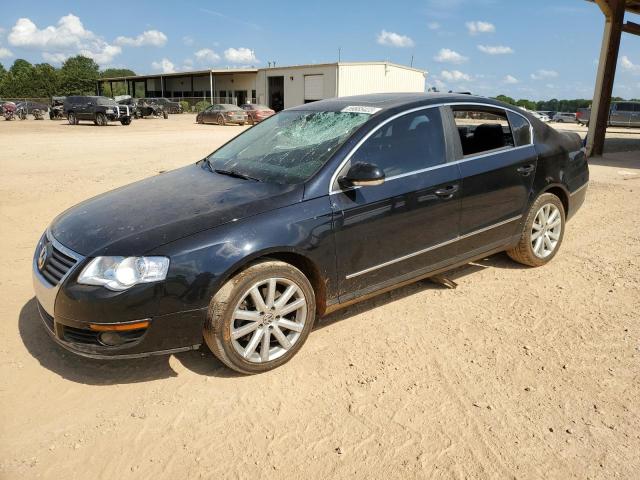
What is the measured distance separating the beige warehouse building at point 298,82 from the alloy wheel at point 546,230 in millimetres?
35030

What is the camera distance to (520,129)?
4414 millimetres

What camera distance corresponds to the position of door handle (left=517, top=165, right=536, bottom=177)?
13.9 feet

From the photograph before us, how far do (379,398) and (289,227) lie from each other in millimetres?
1115

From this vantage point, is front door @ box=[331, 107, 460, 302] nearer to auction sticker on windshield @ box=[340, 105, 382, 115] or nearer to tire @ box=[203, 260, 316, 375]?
auction sticker on windshield @ box=[340, 105, 382, 115]


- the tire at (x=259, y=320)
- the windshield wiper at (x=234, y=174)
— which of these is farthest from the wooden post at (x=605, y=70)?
the tire at (x=259, y=320)

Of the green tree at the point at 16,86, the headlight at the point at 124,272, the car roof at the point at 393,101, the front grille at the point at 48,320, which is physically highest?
the green tree at the point at 16,86

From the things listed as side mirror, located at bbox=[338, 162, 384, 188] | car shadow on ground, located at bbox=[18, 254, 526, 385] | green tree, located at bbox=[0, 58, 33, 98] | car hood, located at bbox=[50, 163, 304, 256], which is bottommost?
car shadow on ground, located at bbox=[18, 254, 526, 385]

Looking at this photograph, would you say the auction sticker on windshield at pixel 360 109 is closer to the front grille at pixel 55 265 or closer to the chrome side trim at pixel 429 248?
the chrome side trim at pixel 429 248

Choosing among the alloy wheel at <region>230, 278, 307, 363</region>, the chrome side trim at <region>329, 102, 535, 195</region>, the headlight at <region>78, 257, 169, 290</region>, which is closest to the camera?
the headlight at <region>78, 257, 169, 290</region>

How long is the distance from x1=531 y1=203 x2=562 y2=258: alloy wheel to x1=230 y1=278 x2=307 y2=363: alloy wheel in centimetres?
262

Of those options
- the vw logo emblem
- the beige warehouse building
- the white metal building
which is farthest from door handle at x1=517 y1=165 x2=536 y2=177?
the white metal building

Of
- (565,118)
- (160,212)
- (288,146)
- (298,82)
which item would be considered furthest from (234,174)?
(565,118)

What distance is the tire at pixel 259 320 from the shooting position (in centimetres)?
280

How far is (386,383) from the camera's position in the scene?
2924 mm
